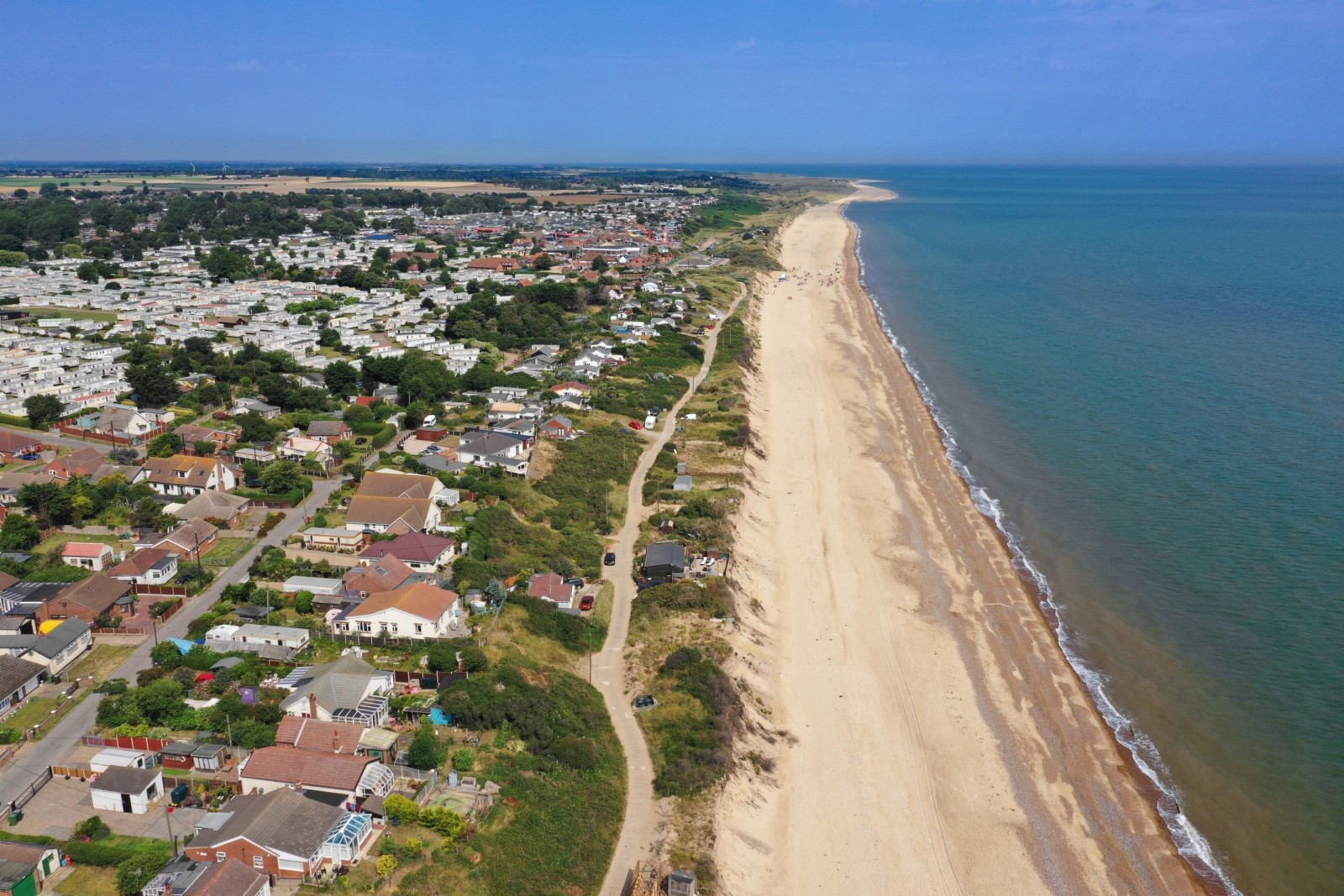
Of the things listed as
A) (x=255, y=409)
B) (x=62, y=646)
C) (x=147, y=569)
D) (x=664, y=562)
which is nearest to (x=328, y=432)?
(x=255, y=409)

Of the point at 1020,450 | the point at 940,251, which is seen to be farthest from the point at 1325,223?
the point at 1020,450

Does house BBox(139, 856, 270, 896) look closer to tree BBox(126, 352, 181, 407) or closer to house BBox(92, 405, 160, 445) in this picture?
house BBox(92, 405, 160, 445)

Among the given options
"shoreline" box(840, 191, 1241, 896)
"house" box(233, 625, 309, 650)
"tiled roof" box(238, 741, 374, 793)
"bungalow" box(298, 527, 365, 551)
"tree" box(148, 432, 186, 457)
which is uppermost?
"tiled roof" box(238, 741, 374, 793)

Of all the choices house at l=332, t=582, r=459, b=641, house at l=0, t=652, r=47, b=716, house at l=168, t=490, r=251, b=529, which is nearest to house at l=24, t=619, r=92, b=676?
house at l=0, t=652, r=47, b=716

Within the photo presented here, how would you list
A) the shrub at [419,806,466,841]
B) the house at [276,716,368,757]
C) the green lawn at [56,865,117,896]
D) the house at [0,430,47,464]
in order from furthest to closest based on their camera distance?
the house at [0,430,47,464]
the house at [276,716,368,757]
the shrub at [419,806,466,841]
the green lawn at [56,865,117,896]

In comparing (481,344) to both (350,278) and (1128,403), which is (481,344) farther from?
(1128,403)

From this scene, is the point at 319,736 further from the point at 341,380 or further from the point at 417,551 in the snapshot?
the point at 341,380
